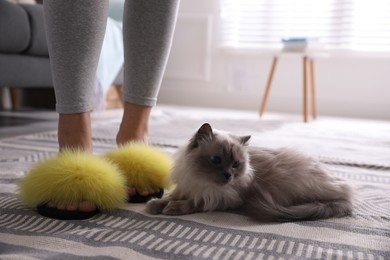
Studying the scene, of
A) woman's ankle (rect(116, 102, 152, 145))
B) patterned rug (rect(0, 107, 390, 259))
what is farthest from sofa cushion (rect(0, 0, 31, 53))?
woman's ankle (rect(116, 102, 152, 145))

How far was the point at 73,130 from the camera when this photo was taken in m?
0.88

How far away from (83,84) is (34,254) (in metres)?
0.40

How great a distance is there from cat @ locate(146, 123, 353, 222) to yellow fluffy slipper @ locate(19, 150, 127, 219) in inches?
3.3

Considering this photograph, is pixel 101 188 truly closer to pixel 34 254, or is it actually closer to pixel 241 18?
pixel 34 254

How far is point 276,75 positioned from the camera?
11.3ft

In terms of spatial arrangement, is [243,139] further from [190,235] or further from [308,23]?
[308,23]

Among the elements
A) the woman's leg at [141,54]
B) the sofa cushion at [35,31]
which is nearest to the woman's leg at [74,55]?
the woman's leg at [141,54]

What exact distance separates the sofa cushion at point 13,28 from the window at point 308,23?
192 cm

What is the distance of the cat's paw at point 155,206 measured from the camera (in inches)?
31.7

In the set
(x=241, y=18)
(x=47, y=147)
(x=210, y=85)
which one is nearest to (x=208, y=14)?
(x=241, y=18)

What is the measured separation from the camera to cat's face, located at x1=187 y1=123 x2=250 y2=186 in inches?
31.0

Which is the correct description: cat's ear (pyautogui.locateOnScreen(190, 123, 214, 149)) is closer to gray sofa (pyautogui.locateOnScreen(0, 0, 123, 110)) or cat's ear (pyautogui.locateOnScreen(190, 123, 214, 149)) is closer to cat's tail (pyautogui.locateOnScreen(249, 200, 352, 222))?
cat's tail (pyautogui.locateOnScreen(249, 200, 352, 222))

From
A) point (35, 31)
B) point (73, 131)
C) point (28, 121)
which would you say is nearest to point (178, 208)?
point (73, 131)

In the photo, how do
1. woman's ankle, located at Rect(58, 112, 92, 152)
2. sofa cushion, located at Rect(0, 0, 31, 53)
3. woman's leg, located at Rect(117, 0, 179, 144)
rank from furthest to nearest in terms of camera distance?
1. sofa cushion, located at Rect(0, 0, 31, 53)
2. woman's leg, located at Rect(117, 0, 179, 144)
3. woman's ankle, located at Rect(58, 112, 92, 152)
